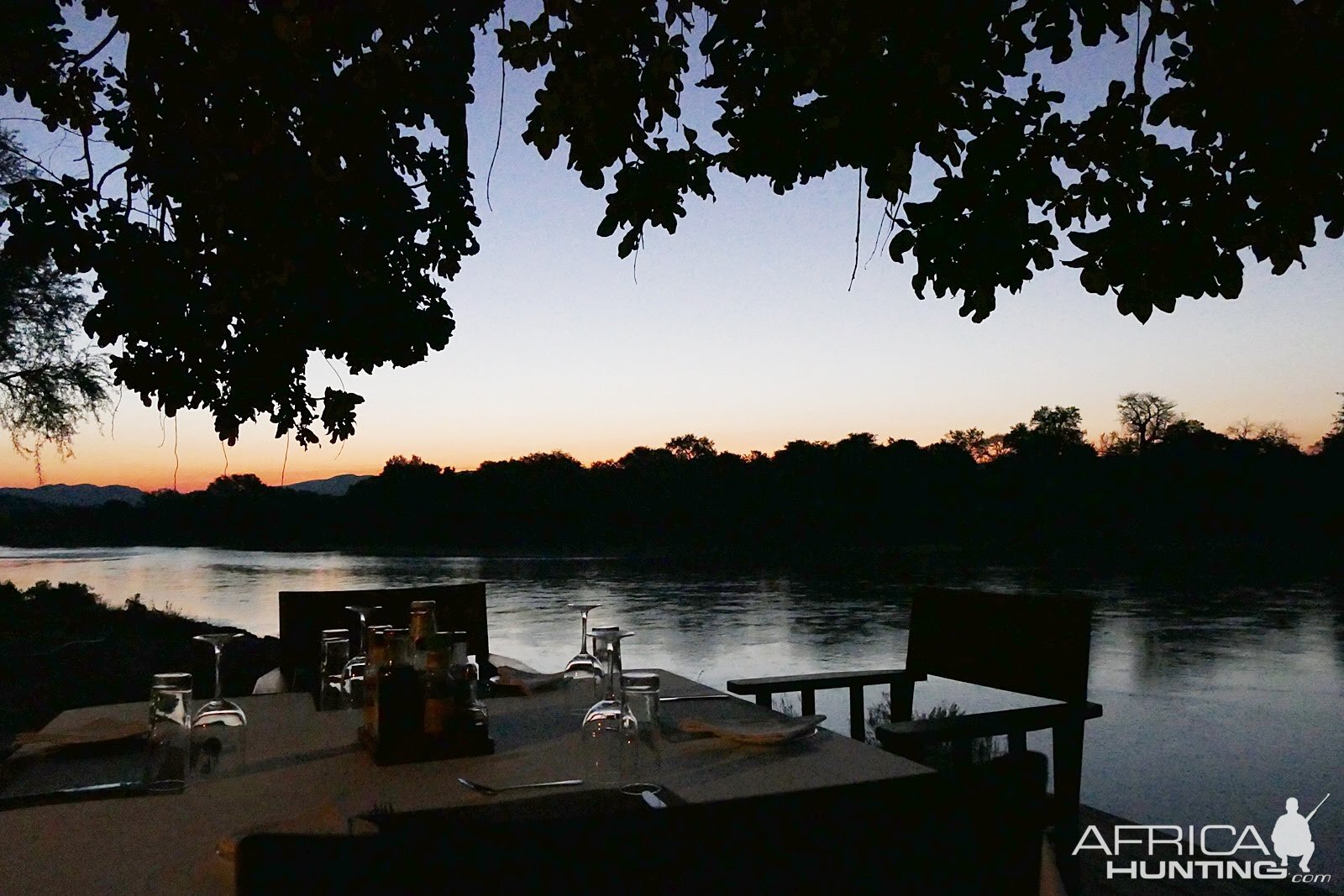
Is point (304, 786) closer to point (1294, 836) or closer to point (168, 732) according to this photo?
point (168, 732)

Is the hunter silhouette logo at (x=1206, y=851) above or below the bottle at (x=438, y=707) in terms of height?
below

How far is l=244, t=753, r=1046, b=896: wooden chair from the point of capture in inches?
24.4

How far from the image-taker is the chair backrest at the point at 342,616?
3.35 metres

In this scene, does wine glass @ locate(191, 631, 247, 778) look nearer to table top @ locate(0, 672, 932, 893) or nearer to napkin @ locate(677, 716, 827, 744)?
table top @ locate(0, 672, 932, 893)

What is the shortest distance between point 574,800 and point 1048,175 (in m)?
3.22

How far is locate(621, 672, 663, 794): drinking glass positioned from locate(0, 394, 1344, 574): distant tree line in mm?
36096

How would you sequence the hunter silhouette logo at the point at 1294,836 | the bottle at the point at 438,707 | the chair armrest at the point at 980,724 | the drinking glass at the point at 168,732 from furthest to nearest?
the hunter silhouette logo at the point at 1294,836 < the chair armrest at the point at 980,724 < the bottle at the point at 438,707 < the drinking glass at the point at 168,732

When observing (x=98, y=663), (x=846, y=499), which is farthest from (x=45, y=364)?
(x=846, y=499)

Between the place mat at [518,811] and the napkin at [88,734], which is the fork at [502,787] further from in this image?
the napkin at [88,734]

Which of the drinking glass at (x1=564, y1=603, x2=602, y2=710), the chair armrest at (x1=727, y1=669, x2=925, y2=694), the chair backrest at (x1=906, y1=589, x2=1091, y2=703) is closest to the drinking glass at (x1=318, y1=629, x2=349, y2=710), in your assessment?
the drinking glass at (x1=564, y1=603, x2=602, y2=710)

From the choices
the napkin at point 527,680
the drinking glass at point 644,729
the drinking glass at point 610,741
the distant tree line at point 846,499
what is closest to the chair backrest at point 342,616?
the napkin at point 527,680

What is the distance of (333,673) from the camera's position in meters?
2.46

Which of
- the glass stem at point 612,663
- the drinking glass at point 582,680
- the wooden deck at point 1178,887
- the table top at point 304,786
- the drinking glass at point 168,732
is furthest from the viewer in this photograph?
the wooden deck at point 1178,887

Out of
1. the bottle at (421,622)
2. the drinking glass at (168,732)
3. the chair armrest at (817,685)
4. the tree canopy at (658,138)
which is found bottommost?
the chair armrest at (817,685)
